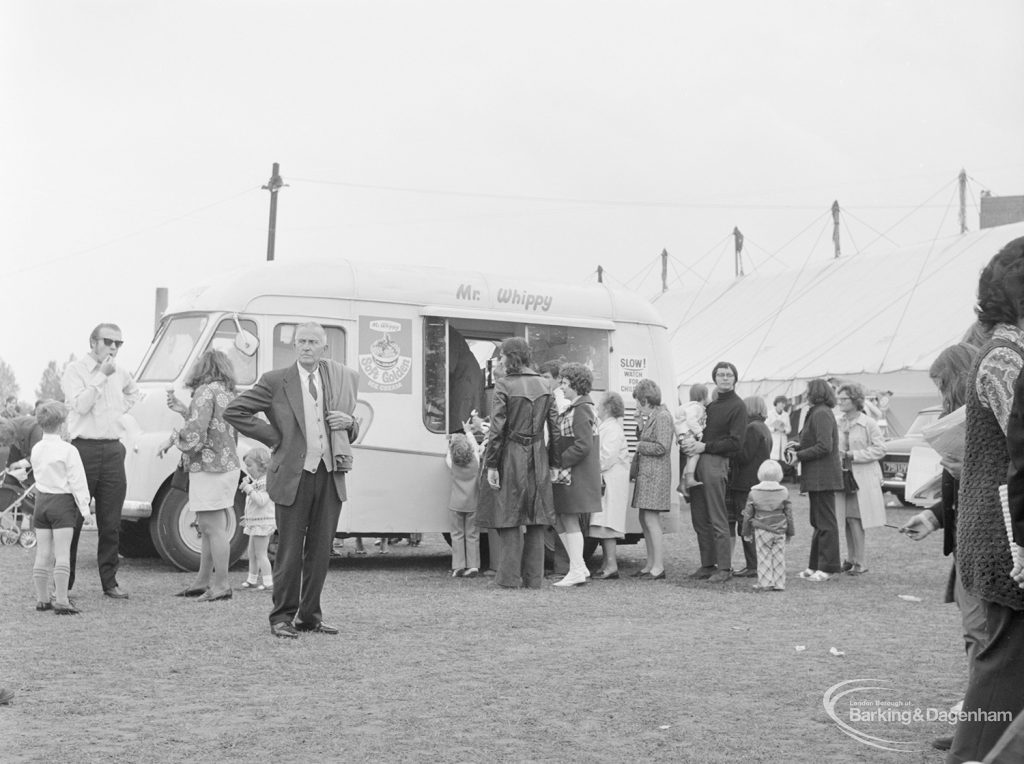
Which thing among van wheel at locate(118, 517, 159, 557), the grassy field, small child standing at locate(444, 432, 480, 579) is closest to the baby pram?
van wheel at locate(118, 517, 159, 557)

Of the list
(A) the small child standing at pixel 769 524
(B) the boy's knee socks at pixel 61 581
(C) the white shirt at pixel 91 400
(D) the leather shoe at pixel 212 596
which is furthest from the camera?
(A) the small child standing at pixel 769 524

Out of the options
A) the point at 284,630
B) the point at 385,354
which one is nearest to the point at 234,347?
the point at 385,354

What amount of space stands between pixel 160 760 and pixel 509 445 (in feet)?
19.0

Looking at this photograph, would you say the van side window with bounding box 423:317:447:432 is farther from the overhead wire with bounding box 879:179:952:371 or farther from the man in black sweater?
the overhead wire with bounding box 879:179:952:371

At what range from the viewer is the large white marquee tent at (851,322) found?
2567cm

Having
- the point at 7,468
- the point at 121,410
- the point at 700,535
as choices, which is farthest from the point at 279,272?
the point at 7,468

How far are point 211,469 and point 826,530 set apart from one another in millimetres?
5242

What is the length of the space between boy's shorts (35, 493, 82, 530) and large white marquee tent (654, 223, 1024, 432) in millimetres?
17783

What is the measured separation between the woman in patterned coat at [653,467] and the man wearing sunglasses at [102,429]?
4.26 m

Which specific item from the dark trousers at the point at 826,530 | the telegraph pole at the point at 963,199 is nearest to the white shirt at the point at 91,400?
the dark trousers at the point at 826,530

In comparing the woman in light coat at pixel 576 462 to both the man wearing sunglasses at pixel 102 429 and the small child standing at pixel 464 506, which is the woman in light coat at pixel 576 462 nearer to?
the small child standing at pixel 464 506

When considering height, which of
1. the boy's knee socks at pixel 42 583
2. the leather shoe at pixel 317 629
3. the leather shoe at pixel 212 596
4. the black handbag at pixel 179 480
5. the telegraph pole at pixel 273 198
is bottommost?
the leather shoe at pixel 317 629

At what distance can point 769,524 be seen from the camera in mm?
10023

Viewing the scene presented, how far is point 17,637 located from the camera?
23.7ft
